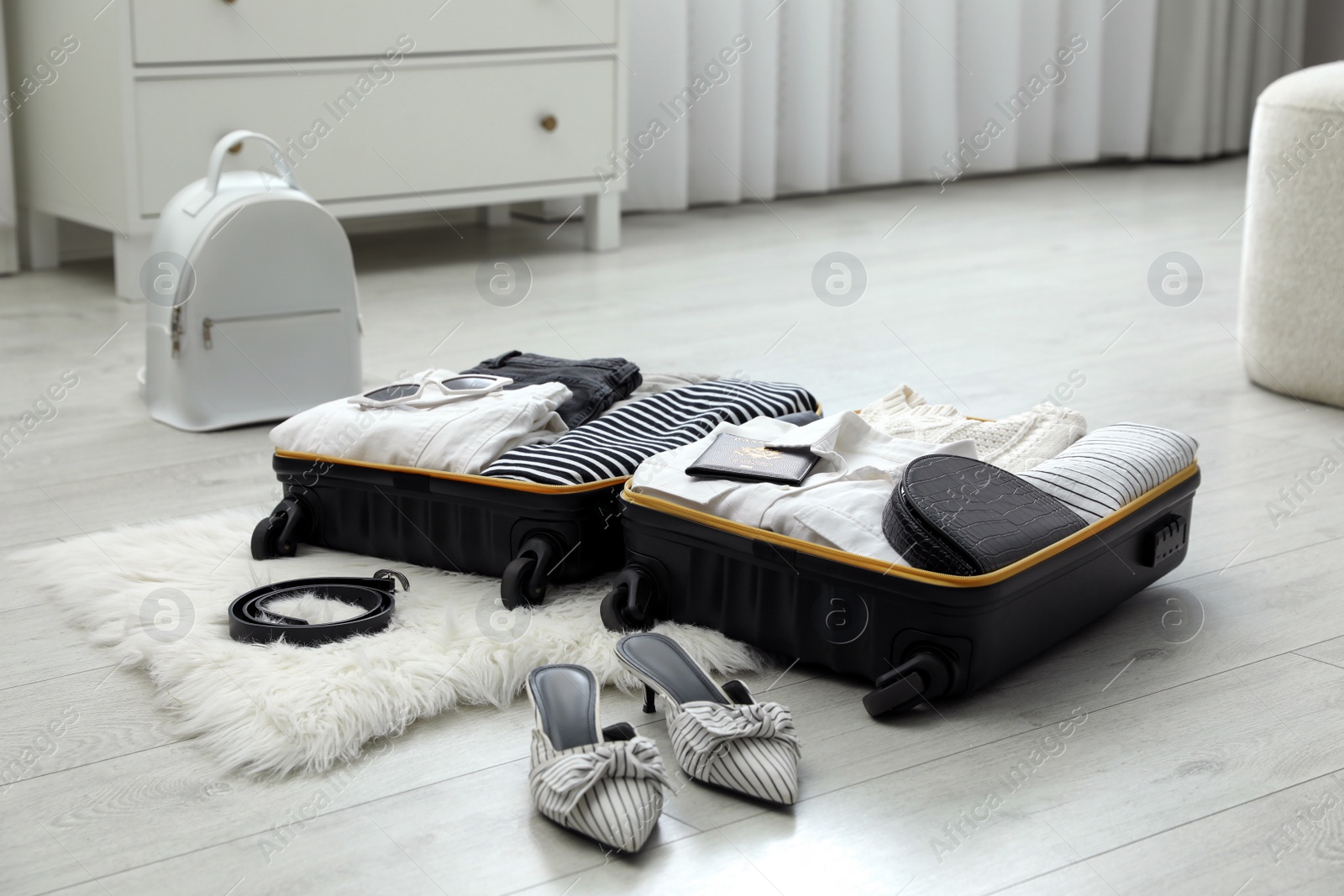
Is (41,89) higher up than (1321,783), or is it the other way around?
(41,89)

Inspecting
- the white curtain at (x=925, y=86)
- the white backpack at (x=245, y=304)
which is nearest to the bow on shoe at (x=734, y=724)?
the white backpack at (x=245, y=304)

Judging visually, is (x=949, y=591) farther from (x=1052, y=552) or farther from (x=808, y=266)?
(x=808, y=266)

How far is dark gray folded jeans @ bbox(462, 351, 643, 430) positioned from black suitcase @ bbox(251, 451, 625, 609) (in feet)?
0.65

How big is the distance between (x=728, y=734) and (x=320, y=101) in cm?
202

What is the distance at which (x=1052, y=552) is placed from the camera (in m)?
1.17

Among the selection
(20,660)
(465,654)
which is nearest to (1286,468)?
(465,654)

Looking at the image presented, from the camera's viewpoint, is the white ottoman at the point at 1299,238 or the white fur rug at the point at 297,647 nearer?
the white fur rug at the point at 297,647

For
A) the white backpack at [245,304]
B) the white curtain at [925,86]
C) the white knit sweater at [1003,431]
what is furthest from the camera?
the white curtain at [925,86]

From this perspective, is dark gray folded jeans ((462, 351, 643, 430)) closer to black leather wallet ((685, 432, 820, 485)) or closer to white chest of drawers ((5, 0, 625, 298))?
black leather wallet ((685, 432, 820, 485))

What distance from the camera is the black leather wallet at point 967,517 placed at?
1.12 m

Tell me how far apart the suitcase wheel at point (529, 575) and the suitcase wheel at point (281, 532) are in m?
0.28

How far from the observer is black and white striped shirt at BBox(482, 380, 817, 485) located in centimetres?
135

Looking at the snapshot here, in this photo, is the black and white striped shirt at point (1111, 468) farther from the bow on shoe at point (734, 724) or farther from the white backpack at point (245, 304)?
the white backpack at point (245, 304)

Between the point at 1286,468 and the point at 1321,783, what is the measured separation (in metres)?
0.83
